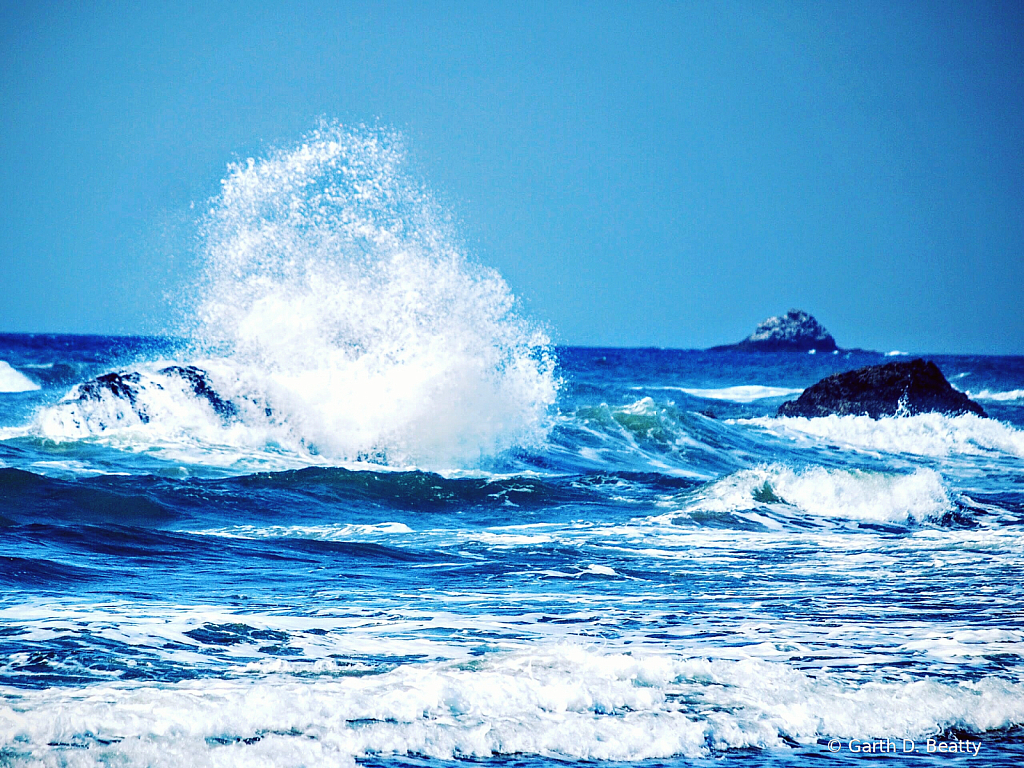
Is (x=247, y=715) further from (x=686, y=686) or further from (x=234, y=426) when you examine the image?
(x=234, y=426)

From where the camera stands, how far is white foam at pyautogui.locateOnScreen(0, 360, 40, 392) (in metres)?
26.7

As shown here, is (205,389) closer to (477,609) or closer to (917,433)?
(477,609)

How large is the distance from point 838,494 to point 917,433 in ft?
39.3

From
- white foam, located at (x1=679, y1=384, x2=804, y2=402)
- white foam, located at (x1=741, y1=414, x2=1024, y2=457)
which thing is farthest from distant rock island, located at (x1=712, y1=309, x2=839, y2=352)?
white foam, located at (x1=741, y1=414, x2=1024, y2=457)

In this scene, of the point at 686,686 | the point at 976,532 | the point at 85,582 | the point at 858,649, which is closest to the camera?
the point at 686,686

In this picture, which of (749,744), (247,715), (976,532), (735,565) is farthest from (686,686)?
(976,532)

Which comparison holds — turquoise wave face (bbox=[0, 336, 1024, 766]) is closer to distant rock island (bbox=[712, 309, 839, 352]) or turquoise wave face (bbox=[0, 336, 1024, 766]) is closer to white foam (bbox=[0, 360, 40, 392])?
white foam (bbox=[0, 360, 40, 392])

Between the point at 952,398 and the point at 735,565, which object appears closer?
the point at 735,565

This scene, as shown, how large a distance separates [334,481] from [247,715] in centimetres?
719

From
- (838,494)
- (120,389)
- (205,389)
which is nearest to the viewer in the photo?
(838,494)

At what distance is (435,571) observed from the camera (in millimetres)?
6871

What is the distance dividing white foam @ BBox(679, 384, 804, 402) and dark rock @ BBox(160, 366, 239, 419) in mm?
24405

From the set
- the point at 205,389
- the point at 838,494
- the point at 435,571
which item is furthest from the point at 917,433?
the point at 435,571

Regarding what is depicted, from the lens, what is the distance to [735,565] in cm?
742
